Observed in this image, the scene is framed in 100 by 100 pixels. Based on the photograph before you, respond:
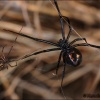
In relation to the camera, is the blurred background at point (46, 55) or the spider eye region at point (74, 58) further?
the blurred background at point (46, 55)

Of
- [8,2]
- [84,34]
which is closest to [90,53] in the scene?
[84,34]

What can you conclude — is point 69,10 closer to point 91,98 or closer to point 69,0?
point 69,0

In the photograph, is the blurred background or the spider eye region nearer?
the spider eye region

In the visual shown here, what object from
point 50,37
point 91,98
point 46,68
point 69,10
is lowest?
point 91,98

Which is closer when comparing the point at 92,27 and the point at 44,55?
the point at 44,55

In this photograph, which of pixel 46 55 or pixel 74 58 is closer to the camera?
pixel 74 58

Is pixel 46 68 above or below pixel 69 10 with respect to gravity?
below

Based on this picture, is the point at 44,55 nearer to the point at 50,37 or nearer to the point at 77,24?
the point at 50,37
